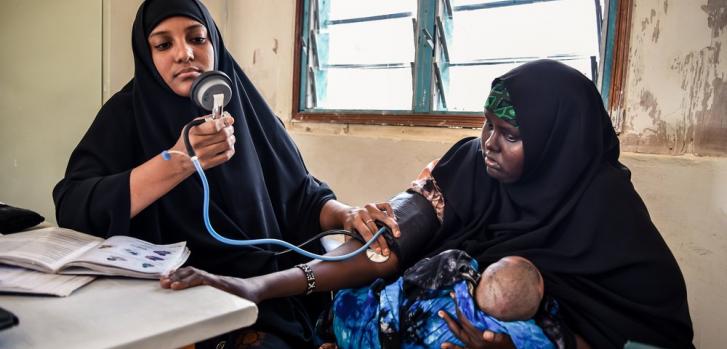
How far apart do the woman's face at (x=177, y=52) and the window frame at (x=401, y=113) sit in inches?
44.7

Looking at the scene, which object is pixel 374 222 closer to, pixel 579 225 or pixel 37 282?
pixel 579 225

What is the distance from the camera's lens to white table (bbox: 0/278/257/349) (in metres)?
0.61

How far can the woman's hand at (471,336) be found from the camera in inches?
41.3

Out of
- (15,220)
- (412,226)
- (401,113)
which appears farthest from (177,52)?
Answer: (401,113)

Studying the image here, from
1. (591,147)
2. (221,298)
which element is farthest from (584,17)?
(221,298)

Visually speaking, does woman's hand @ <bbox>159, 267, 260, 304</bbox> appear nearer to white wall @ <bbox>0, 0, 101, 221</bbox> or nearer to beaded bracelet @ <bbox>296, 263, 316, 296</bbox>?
beaded bracelet @ <bbox>296, 263, 316, 296</bbox>

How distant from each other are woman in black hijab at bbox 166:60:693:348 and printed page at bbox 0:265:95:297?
286 mm

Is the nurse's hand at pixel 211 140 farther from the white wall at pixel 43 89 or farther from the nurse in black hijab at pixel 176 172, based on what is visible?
the white wall at pixel 43 89

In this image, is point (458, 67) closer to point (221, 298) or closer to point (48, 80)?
point (221, 298)

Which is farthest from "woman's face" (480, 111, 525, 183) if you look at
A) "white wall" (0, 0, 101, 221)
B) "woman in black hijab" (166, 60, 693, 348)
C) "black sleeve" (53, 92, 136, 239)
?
"white wall" (0, 0, 101, 221)

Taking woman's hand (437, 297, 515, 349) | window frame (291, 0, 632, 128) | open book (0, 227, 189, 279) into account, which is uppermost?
window frame (291, 0, 632, 128)

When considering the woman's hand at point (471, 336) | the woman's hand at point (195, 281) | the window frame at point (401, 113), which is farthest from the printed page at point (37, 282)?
the window frame at point (401, 113)

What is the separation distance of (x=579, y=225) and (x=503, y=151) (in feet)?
0.85

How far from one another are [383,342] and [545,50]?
1.45 m
